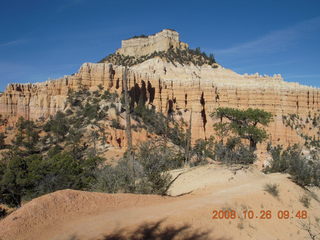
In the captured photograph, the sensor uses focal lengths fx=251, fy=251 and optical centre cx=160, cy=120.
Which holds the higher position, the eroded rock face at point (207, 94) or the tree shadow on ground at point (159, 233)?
the eroded rock face at point (207, 94)

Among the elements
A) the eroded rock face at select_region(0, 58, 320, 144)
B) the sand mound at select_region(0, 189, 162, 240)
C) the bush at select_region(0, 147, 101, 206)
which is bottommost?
the bush at select_region(0, 147, 101, 206)

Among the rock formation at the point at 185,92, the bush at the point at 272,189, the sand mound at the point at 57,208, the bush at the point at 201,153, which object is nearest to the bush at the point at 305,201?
the bush at the point at 272,189

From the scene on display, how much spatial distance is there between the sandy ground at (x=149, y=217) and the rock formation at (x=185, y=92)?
3192cm

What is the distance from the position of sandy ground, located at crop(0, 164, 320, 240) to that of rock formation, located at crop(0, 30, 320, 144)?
105 feet

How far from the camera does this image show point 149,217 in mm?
7109

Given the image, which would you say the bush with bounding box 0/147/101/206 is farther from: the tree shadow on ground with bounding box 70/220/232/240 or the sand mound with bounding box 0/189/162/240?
the tree shadow on ground with bounding box 70/220/232/240

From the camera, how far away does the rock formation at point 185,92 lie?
37594 millimetres

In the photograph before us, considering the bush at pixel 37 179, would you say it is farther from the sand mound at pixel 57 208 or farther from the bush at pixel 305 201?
the bush at pixel 305 201

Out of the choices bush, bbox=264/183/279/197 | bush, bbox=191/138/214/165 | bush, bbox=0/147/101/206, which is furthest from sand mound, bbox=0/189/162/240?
bush, bbox=191/138/214/165

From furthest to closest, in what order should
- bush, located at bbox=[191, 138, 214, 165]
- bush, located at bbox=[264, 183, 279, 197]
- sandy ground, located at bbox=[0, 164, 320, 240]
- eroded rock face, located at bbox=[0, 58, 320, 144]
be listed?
eroded rock face, located at bbox=[0, 58, 320, 144] < bush, located at bbox=[191, 138, 214, 165] < bush, located at bbox=[264, 183, 279, 197] < sandy ground, located at bbox=[0, 164, 320, 240]

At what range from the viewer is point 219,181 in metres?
13.3

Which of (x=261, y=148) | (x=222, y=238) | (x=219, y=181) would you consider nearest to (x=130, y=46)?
(x=261, y=148)

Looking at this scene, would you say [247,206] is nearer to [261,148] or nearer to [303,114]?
[261,148]

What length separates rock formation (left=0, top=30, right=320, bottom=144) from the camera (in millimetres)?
37594
